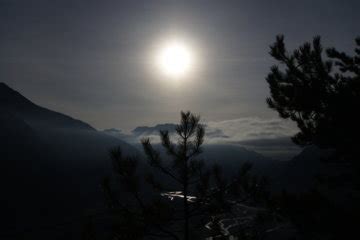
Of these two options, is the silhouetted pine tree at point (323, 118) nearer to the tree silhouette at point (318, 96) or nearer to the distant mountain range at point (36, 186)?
the tree silhouette at point (318, 96)

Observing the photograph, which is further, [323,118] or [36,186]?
[36,186]

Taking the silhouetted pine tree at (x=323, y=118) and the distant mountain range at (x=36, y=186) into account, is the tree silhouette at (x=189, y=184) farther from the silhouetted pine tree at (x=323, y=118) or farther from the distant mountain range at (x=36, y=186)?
the distant mountain range at (x=36, y=186)

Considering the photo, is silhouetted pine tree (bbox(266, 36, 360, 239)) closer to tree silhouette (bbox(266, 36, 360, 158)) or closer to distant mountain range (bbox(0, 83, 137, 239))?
tree silhouette (bbox(266, 36, 360, 158))

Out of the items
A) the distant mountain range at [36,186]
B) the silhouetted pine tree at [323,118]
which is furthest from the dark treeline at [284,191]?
the distant mountain range at [36,186]

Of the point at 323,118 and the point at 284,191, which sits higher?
the point at 323,118

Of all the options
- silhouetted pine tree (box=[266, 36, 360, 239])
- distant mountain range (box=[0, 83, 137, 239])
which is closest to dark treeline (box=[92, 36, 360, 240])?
silhouetted pine tree (box=[266, 36, 360, 239])

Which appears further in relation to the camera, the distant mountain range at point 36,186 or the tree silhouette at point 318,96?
the distant mountain range at point 36,186

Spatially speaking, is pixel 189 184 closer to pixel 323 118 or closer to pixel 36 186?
pixel 323 118

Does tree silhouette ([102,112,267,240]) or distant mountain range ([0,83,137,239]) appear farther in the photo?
distant mountain range ([0,83,137,239])

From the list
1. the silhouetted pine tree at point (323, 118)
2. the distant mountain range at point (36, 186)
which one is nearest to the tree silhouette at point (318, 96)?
the silhouetted pine tree at point (323, 118)

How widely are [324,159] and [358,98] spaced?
9.52 feet

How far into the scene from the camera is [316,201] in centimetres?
994

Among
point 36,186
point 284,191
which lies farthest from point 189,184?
point 36,186

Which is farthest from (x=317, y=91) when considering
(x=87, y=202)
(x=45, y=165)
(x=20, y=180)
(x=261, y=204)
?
(x=45, y=165)
